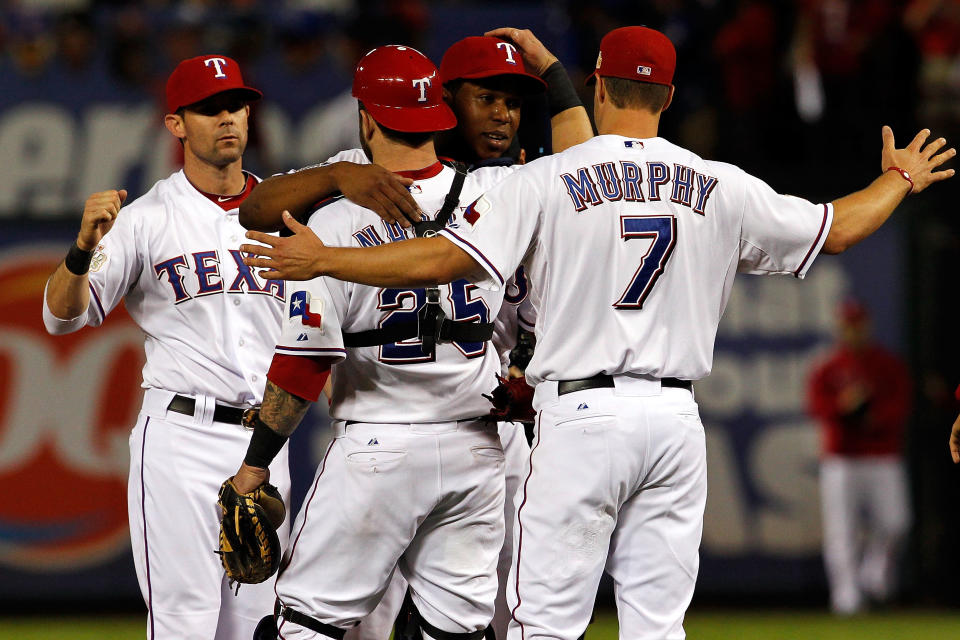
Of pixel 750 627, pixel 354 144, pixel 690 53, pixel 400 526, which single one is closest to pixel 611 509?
pixel 400 526

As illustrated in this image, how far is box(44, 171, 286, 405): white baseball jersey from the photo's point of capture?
511 cm

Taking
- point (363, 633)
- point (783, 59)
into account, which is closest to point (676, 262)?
point (363, 633)

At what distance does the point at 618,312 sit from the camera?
4.18 meters

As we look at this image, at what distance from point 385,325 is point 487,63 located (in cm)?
125

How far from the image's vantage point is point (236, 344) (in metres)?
5.13

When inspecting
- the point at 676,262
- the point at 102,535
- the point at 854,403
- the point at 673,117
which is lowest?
the point at 102,535

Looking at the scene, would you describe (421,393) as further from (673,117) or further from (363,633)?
(673,117)

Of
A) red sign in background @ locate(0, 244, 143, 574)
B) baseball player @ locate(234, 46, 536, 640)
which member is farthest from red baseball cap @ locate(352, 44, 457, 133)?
red sign in background @ locate(0, 244, 143, 574)

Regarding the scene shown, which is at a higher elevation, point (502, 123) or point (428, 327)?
point (502, 123)

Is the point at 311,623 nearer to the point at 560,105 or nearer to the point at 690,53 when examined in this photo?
the point at 560,105

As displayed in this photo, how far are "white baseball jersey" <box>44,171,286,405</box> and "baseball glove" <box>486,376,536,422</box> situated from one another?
1.15 meters

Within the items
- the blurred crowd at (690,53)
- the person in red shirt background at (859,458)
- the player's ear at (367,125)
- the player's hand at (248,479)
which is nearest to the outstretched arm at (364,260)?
the player's ear at (367,125)

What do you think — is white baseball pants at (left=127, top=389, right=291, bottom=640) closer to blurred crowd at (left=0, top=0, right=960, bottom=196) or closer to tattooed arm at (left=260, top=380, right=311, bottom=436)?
tattooed arm at (left=260, top=380, right=311, bottom=436)

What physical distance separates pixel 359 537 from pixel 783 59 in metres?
8.52
